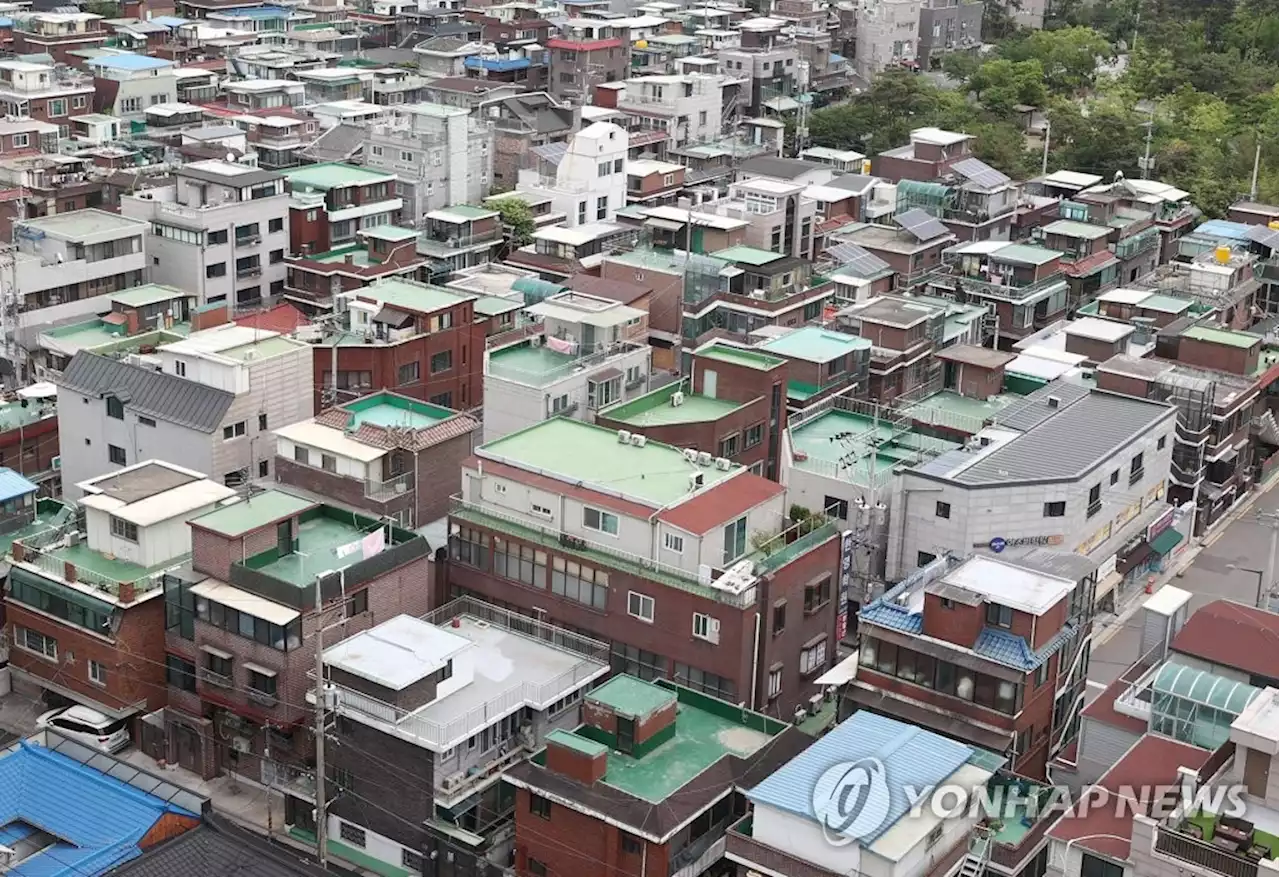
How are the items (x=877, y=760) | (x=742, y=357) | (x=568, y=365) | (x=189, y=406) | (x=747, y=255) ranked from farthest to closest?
(x=747, y=255), (x=568, y=365), (x=742, y=357), (x=189, y=406), (x=877, y=760)

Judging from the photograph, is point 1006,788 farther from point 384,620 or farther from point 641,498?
point 384,620

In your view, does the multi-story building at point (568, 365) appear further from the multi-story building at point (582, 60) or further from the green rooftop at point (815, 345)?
the multi-story building at point (582, 60)

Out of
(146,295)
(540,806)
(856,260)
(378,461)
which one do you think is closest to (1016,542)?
(378,461)

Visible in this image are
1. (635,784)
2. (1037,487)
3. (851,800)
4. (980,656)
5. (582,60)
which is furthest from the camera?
(582,60)

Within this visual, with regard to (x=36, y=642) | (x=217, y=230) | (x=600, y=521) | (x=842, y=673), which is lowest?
(x=36, y=642)

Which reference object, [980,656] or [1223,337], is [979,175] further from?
[980,656]

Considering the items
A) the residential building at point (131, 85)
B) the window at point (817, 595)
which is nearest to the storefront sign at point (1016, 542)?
the window at point (817, 595)
